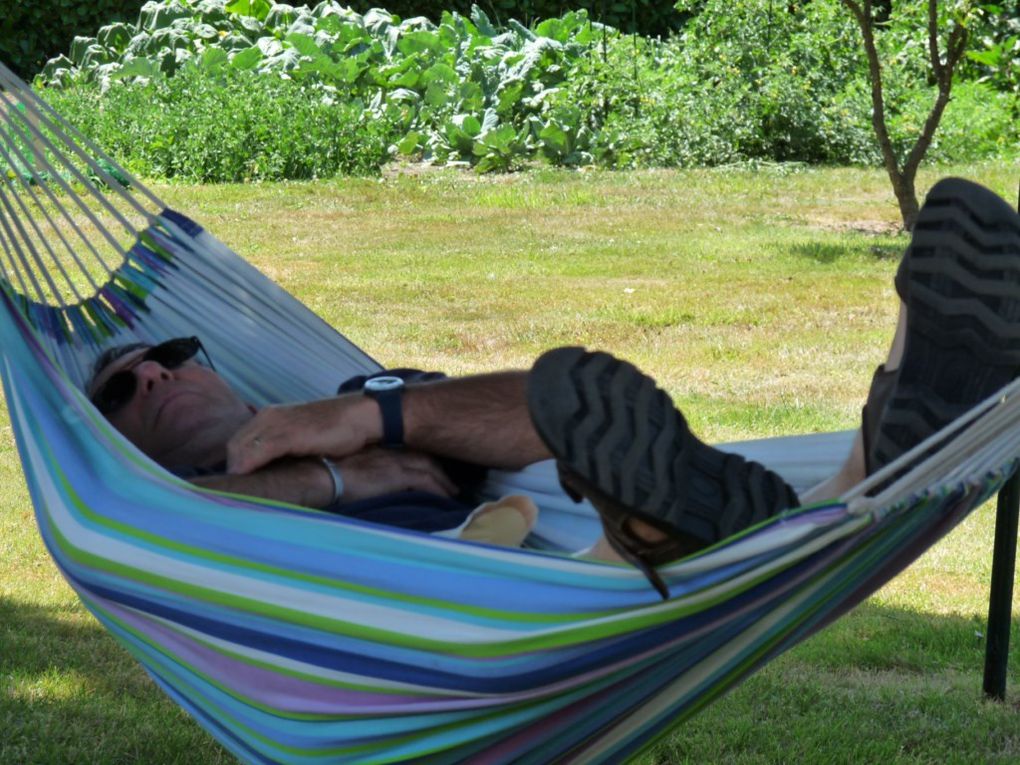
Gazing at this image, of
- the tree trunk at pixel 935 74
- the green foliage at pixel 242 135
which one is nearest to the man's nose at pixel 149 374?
the tree trunk at pixel 935 74

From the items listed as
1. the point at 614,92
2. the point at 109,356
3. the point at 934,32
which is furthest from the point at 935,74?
the point at 109,356

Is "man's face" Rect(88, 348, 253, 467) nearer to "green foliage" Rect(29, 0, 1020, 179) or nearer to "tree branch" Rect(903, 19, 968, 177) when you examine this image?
"tree branch" Rect(903, 19, 968, 177)

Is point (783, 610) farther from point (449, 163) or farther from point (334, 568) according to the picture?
point (449, 163)

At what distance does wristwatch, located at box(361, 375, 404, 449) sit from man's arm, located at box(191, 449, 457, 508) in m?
0.03

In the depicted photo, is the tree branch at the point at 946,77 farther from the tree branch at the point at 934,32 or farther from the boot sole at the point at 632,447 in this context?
the boot sole at the point at 632,447

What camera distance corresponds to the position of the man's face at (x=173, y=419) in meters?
2.10

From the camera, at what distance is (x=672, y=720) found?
1.49 metres

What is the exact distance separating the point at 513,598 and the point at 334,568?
0.20 metres

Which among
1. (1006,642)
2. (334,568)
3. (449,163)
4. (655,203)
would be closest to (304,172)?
(449,163)

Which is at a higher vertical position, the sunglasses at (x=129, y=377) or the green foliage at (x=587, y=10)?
the sunglasses at (x=129, y=377)

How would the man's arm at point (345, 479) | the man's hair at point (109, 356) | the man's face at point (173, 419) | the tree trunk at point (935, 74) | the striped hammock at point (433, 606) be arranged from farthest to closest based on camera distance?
the tree trunk at point (935, 74) → the man's hair at point (109, 356) → the man's face at point (173, 419) → the man's arm at point (345, 479) → the striped hammock at point (433, 606)

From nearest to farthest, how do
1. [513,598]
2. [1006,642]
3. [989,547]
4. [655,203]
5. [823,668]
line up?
[513,598]
[1006,642]
[823,668]
[989,547]
[655,203]

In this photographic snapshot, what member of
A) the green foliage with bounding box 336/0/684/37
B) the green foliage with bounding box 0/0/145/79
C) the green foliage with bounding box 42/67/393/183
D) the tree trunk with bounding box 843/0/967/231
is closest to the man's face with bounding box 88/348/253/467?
the tree trunk with bounding box 843/0/967/231

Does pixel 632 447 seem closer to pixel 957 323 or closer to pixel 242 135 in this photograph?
pixel 957 323
